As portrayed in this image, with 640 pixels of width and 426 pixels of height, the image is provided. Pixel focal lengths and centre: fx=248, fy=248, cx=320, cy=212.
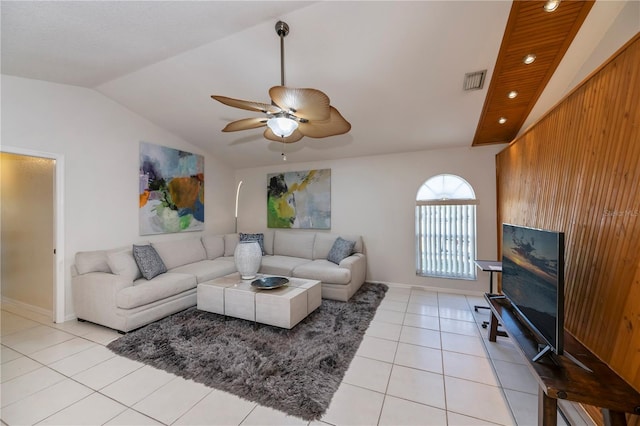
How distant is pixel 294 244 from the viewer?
4.97 metres

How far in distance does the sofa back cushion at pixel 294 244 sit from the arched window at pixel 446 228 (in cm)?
199

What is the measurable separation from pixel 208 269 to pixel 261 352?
1.97 metres

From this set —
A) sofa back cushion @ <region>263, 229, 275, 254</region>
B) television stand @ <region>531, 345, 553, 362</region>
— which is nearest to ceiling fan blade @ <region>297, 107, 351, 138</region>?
television stand @ <region>531, 345, 553, 362</region>

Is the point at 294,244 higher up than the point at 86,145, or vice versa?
the point at 86,145

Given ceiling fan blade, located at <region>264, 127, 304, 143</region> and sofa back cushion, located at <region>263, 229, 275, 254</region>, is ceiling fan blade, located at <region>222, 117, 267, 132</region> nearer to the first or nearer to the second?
ceiling fan blade, located at <region>264, 127, 304, 143</region>

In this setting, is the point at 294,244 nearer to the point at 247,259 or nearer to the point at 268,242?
the point at 268,242

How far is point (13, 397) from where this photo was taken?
1.83 m

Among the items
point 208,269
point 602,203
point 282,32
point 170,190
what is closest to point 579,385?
point 602,203

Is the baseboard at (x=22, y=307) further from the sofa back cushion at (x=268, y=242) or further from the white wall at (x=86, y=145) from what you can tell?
the sofa back cushion at (x=268, y=242)

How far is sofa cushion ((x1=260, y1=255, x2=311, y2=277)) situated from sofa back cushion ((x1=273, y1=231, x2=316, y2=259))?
0.22 metres

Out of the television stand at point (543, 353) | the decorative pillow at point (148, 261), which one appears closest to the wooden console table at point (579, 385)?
the television stand at point (543, 353)

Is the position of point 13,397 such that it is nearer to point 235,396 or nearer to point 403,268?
point 235,396

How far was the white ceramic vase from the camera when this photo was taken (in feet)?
10.7

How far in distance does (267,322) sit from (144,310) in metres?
1.46
